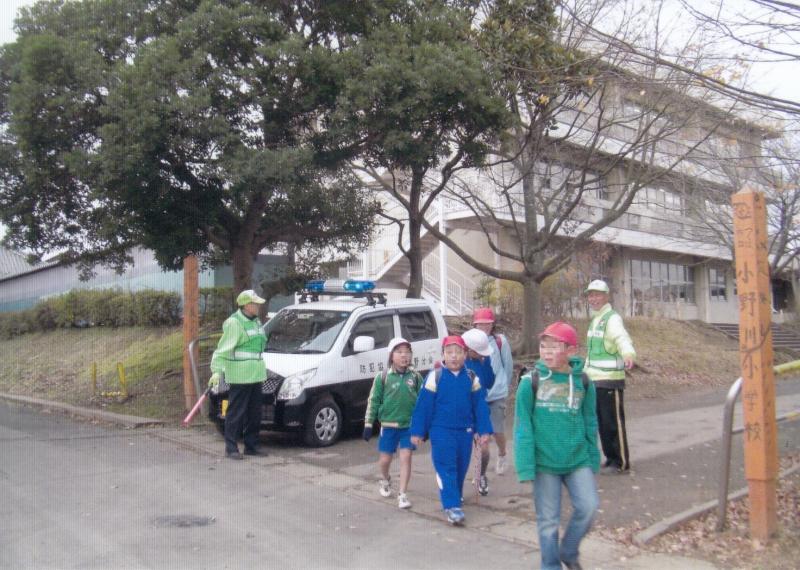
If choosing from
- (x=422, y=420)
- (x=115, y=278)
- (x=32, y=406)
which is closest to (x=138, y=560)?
(x=422, y=420)

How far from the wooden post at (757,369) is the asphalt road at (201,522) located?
1761 millimetres

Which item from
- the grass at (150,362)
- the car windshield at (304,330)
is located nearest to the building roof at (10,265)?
the grass at (150,362)

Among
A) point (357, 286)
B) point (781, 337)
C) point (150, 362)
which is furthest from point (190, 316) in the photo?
point (781, 337)

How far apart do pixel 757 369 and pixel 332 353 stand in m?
5.61

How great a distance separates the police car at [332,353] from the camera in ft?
32.0

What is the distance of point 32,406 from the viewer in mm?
15211

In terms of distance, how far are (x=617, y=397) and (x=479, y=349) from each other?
1.70 m

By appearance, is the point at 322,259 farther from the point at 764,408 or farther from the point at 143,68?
the point at 764,408

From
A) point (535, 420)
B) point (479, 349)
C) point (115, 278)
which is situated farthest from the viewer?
point (115, 278)

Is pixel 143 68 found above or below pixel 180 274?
above

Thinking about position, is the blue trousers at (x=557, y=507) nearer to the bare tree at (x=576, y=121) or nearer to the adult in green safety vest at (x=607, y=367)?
the adult in green safety vest at (x=607, y=367)

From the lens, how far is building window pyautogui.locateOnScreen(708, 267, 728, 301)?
113 ft

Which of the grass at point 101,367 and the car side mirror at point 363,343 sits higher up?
the car side mirror at point 363,343

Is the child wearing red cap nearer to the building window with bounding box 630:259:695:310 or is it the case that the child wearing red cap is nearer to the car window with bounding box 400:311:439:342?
the car window with bounding box 400:311:439:342
